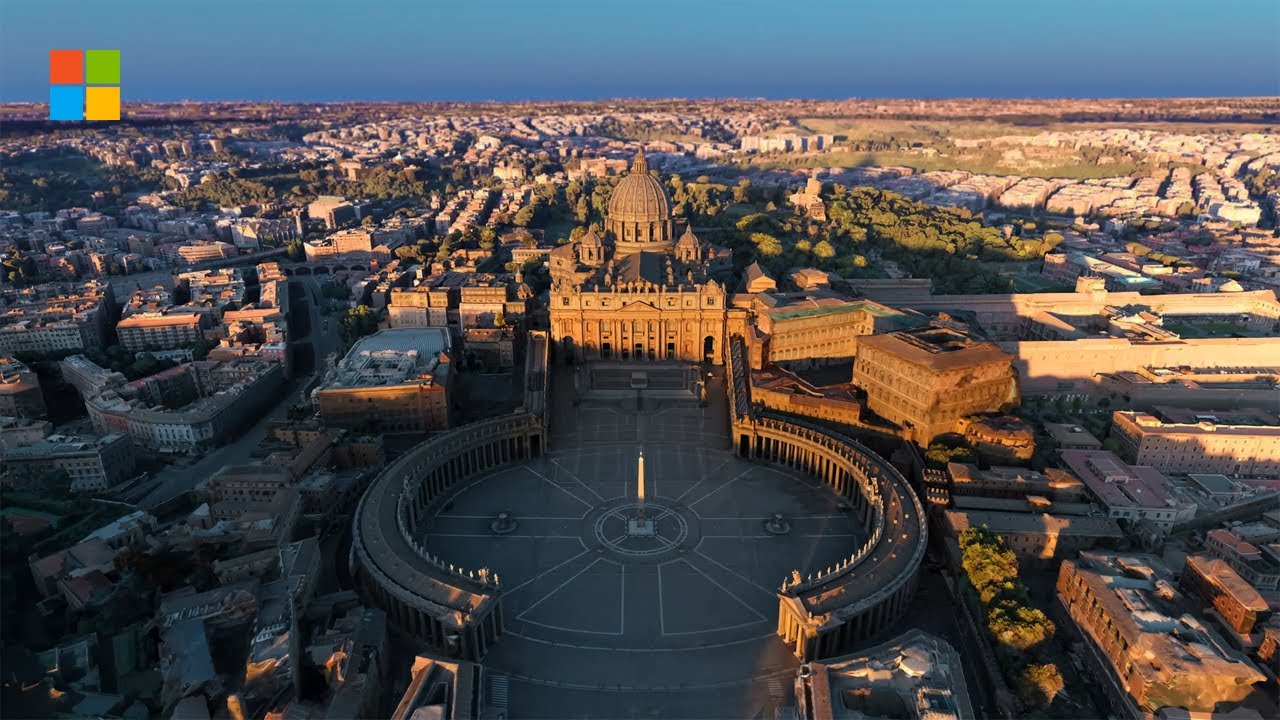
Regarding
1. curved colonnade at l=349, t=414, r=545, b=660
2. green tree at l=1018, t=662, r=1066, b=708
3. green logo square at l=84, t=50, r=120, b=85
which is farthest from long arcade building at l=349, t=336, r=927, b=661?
green logo square at l=84, t=50, r=120, b=85

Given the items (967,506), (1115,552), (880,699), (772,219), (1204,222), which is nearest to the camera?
(880,699)

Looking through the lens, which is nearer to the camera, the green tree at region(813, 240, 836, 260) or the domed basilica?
the domed basilica

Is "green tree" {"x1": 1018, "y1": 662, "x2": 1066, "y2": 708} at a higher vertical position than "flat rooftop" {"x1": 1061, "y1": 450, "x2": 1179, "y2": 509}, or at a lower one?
lower

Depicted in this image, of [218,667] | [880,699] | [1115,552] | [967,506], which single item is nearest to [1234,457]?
[1115,552]

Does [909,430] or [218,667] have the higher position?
[909,430]

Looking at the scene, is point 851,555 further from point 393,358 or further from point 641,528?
point 393,358

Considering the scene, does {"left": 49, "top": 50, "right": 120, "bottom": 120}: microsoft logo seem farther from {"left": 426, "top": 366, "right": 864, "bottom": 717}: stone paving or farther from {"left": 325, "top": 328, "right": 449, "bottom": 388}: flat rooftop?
{"left": 426, "top": 366, "right": 864, "bottom": 717}: stone paving

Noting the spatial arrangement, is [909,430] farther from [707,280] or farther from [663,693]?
[663,693]

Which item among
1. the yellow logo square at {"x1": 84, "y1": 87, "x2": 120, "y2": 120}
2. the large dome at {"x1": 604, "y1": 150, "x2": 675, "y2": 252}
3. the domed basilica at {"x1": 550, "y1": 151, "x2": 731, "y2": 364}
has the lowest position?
the domed basilica at {"x1": 550, "y1": 151, "x2": 731, "y2": 364}
